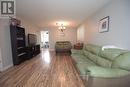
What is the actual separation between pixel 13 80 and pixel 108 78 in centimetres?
255

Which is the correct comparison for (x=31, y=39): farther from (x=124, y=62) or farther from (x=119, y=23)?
(x=124, y=62)

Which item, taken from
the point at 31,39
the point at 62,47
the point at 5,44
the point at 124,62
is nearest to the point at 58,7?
the point at 5,44

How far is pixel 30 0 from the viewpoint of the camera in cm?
295

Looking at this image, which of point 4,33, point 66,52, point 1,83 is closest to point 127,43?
point 1,83

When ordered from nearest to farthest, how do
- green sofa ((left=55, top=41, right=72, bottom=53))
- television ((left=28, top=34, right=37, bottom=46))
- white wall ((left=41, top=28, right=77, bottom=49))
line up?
television ((left=28, top=34, right=37, bottom=46)), green sofa ((left=55, top=41, right=72, bottom=53)), white wall ((left=41, top=28, right=77, bottom=49))

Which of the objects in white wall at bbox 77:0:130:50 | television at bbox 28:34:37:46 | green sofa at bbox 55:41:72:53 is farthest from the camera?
green sofa at bbox 55:41:72:53

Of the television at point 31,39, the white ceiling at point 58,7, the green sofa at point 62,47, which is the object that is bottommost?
the green sofa at point 62,47

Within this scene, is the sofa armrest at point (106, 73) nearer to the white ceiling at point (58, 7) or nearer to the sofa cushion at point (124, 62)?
the sofa cushion at point (124, 62)

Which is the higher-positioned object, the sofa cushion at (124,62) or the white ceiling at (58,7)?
the white ceiling at (58,7)

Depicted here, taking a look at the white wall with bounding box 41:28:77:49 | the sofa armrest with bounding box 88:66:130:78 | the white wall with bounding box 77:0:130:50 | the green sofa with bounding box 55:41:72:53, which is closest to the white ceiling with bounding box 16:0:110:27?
the white wall with bounding box 77:0:130:50

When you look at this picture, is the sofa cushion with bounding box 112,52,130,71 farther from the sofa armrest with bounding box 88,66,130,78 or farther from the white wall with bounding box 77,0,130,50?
the white wall with bounding box 77,0,130,50

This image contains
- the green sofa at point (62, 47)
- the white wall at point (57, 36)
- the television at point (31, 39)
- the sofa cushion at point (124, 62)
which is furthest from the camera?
the white wall at point (57, 36)

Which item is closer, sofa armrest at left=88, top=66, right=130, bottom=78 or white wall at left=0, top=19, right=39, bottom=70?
sofa armrest at left=88, top=66, right=130, bottom=78

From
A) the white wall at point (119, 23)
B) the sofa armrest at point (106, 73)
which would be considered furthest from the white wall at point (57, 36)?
the sofa armrest at point (106, 73)
